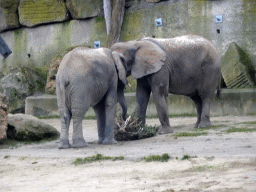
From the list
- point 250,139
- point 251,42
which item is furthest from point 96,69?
point 251,42

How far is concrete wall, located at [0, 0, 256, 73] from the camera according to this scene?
12648 millimetres

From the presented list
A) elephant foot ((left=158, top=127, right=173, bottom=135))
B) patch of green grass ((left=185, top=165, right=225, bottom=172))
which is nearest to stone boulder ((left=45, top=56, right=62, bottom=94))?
elephant foot ((left=158, top=127, right=173, bottom=135))

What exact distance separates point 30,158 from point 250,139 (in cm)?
326

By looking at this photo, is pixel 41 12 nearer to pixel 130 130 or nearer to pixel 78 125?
pixel 130 130

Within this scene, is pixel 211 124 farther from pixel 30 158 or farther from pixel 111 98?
pixel 30 158

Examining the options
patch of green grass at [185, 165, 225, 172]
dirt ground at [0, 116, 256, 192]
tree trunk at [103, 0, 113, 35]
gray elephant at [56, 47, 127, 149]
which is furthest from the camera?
tree trunk at [103, 0, 113, 35]

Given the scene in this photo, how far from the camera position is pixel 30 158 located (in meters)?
6.64

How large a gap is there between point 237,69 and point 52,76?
5.94 meters

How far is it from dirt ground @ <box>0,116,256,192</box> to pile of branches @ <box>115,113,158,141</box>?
0.61 m

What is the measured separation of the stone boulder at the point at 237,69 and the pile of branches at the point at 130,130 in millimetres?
4509

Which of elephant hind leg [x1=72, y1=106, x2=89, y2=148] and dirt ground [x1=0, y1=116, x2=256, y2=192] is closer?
dirt ground [x1=0, y1=116, x2=256, y2=192]

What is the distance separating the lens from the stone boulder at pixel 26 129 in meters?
8.58

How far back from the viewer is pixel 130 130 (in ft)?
27.9

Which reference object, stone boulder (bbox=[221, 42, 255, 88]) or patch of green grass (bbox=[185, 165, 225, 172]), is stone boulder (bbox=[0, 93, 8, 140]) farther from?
stone boulder (bbox=[221, 42, 255, 88])
